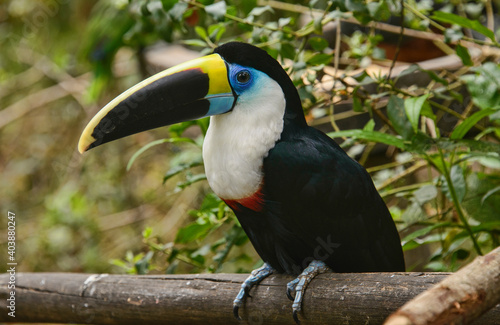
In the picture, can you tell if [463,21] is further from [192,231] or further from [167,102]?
[192,231]

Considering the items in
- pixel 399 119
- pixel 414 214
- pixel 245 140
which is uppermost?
pixel 245 140

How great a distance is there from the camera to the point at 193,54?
415 cm

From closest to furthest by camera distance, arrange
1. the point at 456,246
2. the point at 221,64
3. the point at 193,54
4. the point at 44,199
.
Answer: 1. the point at 221,64
2. the point at 456,246
3. the point at 193,54
4. the point at 44,199

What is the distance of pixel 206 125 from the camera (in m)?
2.28

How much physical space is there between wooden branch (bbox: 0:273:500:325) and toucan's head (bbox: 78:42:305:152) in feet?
1.82

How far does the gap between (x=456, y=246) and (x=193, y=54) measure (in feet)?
8.03

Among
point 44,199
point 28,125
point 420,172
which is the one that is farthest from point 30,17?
point 420,172

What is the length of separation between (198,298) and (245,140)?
0.57 m

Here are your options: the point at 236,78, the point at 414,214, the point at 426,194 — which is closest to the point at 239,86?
the point at 236,78

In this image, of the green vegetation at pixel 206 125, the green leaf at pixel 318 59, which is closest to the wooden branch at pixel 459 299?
the green vegetation at pixel 206 125

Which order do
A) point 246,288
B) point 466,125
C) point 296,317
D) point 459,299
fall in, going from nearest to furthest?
1. point 459,299
2. point 296,317
3. point 246,288
4. point 466,125

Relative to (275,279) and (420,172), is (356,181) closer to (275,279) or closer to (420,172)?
(275,279)

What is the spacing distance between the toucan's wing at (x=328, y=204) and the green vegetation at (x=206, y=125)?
249 millimetres

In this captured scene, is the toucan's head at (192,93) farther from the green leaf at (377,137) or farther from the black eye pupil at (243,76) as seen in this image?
the green leaf at (377,137)
